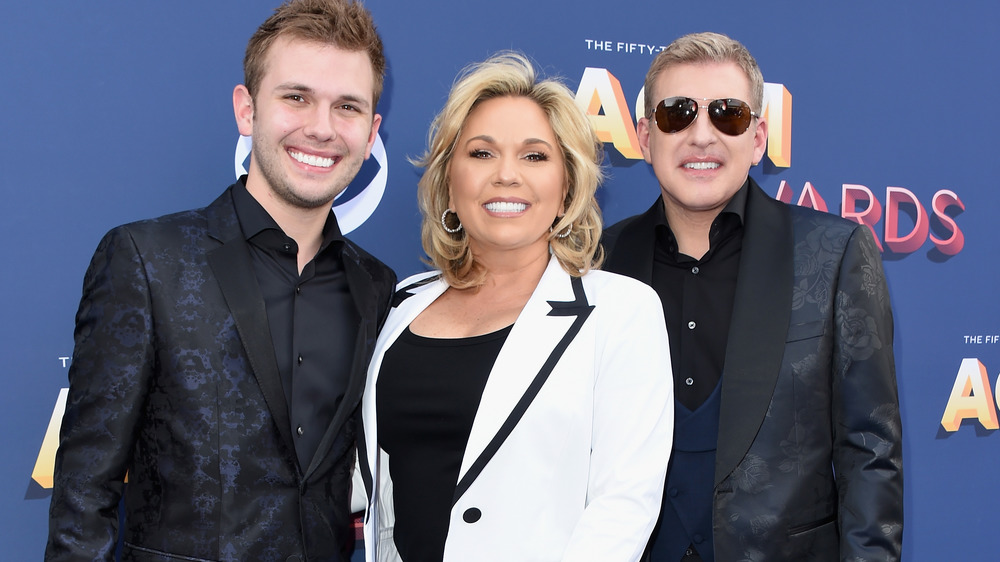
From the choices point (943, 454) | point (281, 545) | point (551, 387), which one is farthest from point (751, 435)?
point (943, 454)

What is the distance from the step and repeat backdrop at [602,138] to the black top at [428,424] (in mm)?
1061

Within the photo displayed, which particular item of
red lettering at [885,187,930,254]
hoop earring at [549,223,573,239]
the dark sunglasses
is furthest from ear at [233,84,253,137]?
red lettering at [885,187,930,254]

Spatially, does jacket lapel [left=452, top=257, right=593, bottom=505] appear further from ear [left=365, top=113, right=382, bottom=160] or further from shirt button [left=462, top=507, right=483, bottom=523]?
ear [left=365, top=113, right=382, bottom=160]

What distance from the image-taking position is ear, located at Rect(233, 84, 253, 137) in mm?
2225

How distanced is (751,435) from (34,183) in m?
2.41

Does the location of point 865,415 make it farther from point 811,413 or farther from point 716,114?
point 716,114

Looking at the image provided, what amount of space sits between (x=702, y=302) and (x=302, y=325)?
118 centimetres

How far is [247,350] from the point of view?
1.91 metres

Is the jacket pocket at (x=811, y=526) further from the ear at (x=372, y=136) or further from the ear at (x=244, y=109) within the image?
the ear at (x=244, y=109)

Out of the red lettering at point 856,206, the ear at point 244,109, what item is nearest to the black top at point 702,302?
the ear at point 244,109

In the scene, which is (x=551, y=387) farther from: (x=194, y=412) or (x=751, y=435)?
(x=194, y=412)

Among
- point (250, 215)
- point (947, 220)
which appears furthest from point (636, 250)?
point (947, 220)

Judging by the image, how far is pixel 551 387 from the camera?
6.05 ft

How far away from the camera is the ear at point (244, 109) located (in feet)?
7.30
